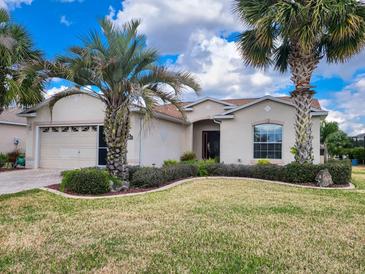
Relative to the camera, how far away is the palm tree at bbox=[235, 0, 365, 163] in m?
11.2

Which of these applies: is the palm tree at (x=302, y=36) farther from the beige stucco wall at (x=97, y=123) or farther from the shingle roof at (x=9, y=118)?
the shingle roof at (x=9, y=118)

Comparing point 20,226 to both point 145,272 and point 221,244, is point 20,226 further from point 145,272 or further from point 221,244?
point 221,244

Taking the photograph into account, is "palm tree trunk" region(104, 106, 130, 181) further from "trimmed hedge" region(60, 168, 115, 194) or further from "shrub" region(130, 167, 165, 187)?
"trimmed hedge" region(60, 168, 115, 194)

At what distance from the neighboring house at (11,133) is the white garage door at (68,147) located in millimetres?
5208

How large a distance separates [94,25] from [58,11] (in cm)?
623

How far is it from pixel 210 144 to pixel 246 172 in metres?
8.29

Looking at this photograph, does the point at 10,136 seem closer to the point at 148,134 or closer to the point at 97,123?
the point at 97,123

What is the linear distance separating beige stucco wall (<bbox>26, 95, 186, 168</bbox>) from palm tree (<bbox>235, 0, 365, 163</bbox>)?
263 inches

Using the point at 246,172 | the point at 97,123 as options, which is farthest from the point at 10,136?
the point at 246,172

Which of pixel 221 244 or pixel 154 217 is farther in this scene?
pixel 154 217

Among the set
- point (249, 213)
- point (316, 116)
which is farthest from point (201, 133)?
point (249, 213)

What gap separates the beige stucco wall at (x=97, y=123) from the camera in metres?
15.7

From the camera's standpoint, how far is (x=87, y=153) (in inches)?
664

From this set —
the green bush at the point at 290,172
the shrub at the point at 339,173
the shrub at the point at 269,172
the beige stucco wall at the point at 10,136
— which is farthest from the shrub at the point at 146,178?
the beige stucco wall at the point at 10,136
